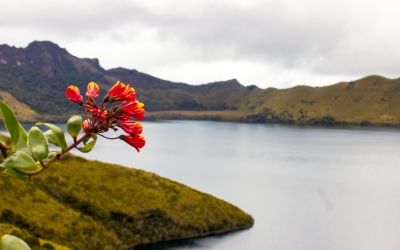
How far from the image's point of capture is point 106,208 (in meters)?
53.3

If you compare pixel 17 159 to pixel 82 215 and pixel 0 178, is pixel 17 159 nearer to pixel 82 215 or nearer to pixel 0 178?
pixel 82 215

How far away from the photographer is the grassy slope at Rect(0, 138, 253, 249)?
42844 mm

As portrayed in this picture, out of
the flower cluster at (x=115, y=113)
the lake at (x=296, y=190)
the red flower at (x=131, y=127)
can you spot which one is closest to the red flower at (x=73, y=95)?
the flower cluster at (x=115, y=113)

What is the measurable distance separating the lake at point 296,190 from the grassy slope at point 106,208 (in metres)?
3.91

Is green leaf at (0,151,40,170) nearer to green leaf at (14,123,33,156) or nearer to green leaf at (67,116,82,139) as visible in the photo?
green leaf at (14,123,33,156)

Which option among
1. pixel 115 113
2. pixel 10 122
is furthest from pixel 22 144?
pixel 115 113

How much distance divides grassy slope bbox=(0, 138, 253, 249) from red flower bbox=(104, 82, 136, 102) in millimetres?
46666

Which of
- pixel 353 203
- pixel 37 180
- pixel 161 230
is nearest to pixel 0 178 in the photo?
pixel 37 180

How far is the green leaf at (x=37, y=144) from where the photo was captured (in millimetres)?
1640

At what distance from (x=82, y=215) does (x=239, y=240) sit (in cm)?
3222

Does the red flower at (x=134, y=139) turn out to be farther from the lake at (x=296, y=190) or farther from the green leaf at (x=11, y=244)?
the lake at (x=296, y=190)

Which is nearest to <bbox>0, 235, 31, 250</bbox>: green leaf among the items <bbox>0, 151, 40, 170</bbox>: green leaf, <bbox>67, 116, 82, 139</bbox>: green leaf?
<bbox>0, 151, 40, 170</bbox>: green leaf

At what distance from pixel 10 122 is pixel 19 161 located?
0.72ft

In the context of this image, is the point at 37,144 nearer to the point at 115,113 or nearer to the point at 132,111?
the point at 115,113
